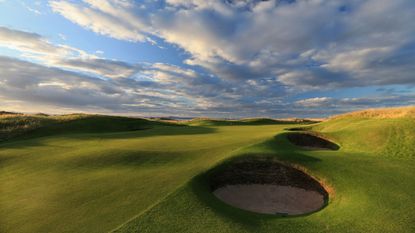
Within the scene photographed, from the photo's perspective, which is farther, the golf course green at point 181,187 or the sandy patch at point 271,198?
the sandy patch at point 271,198

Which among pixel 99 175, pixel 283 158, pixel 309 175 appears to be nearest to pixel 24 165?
pixel 99 175

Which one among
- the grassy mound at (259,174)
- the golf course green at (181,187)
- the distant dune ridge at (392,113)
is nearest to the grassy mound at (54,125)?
the golf course green at (181,187)

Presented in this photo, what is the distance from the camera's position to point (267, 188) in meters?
17.5

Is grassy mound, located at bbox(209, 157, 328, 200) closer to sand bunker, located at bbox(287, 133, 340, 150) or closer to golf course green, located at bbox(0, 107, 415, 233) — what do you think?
golf course green, located at bbox(0, 107, 415, 233)

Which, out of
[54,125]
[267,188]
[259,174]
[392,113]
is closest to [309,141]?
[392,113]

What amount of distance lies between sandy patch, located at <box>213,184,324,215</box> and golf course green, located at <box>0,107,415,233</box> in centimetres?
124

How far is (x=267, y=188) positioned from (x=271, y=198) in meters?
1.31

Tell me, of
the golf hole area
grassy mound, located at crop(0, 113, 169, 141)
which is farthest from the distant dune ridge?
grassy mound, located at crop(0, 113, 169, 141)

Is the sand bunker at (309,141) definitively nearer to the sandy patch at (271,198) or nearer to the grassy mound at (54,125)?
the sandy patch at (271,198)

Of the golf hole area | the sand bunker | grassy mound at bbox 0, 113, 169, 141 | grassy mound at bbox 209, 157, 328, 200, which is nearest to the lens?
the golf hole area

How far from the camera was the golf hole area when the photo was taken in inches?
593

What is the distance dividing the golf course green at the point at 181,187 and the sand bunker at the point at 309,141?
105 inches

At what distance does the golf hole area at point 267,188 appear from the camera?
15.1 metres

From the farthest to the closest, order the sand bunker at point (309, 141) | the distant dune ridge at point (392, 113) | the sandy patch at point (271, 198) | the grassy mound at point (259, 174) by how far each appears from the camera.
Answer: the distant dune ridge at point (392, 113)
the sand bunker at point (309, 141)
the grassy mound at point (259, 174)
the sandy patch at point (271, 198)
